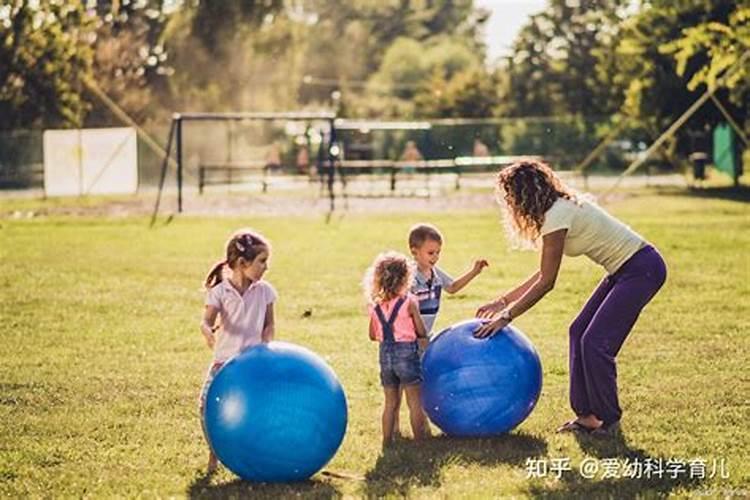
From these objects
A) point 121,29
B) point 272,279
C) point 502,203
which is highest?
point 121,29

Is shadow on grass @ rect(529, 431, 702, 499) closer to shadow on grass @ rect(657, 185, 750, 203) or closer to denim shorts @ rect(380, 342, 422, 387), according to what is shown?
denim shorts @ rect(380, 342, 422, 387)

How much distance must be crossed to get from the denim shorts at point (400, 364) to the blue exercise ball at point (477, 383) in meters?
0.09

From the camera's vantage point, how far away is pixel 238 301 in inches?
361

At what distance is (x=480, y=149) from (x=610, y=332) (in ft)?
155

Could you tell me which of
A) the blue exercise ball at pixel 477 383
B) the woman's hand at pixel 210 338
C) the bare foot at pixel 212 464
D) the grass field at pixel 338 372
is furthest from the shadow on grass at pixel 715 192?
the bare foot at pixel 212 464

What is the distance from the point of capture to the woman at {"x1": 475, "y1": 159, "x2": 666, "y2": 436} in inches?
375

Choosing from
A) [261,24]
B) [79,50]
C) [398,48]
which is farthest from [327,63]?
[79,50]

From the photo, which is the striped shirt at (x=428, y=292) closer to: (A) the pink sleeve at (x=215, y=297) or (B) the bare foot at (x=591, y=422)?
(B) the bare foot at (x=591, y=422)

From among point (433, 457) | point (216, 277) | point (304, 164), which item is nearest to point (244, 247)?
point (216, 277)

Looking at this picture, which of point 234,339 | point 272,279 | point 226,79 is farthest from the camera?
point 226,79

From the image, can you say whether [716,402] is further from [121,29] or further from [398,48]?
[398,48]

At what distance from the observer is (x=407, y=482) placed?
8469 millimetres

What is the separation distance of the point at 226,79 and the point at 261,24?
4.32 meters

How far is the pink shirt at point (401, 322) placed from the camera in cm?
952
